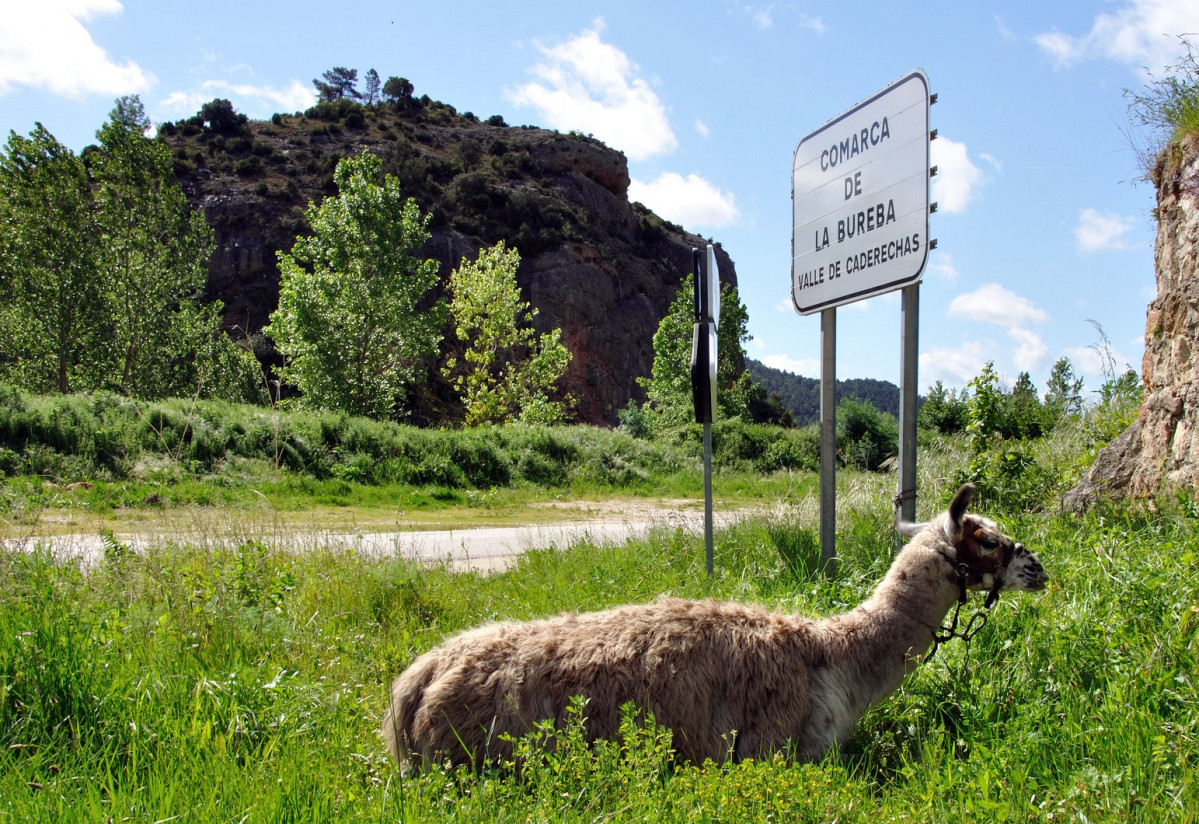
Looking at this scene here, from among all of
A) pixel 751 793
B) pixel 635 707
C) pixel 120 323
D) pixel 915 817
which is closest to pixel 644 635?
pixel 635 707

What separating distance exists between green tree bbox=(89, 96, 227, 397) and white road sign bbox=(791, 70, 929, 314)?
1282 inches

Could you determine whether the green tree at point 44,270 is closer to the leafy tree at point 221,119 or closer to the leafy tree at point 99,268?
the leafy tree at point 99,268

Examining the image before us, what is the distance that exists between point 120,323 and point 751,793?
37024 millimetres

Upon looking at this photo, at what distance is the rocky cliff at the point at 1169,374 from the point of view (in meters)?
6.43

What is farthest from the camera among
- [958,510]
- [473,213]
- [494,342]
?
[473,213]

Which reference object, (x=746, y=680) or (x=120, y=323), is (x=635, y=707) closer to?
(x=746, y=680)

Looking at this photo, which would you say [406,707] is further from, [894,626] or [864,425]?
[864,425]

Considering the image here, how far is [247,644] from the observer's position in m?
4.79

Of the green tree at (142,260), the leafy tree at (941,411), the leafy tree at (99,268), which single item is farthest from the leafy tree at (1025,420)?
the green tree at (142,260)

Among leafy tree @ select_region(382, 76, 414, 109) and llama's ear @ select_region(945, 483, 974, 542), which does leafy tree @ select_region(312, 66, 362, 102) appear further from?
llama's ear @ select_region(945, 483, 974, 542)

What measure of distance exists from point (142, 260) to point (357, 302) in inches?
425

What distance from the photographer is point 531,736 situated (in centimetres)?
314

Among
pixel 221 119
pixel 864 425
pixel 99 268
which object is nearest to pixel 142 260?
pixel 99 268

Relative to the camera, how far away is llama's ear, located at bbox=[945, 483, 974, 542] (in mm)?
3960
